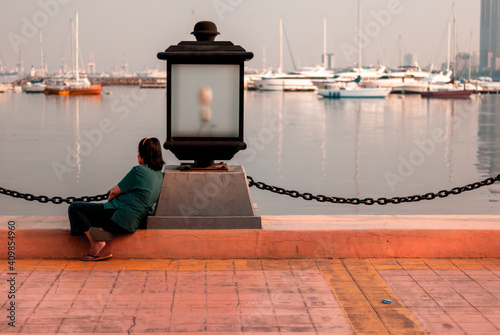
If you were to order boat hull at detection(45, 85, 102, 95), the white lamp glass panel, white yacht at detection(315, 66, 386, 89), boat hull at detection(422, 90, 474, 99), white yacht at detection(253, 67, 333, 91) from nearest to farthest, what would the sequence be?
the white lamp glass panel < boat hull at detection(422, 90, 474, 99) < boat hull at detection(45, 85, 102, 95) < white yacht at detection(315, 66, 386, 89) < white yacht at detection(253, 67, 333, 91)

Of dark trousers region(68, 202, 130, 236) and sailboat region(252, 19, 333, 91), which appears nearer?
dark trousers region(68, 202, 130, 236)

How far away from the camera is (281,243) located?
6.41 m

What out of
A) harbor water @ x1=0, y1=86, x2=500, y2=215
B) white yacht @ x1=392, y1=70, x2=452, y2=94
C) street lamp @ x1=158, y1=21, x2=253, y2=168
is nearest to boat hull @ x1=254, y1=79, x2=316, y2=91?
white yacht @ x1=392, y1=70, x2=452, y2=94

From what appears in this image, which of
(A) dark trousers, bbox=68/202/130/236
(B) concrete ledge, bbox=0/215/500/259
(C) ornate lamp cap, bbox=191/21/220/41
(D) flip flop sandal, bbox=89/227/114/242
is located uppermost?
(C) ornate lamp cap, bbox=191/21/220/41

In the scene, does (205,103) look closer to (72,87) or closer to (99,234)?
(99,234)

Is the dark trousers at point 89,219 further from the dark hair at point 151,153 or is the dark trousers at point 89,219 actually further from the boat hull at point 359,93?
the boat hull at point 359,93

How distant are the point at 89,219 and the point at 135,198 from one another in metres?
0.42

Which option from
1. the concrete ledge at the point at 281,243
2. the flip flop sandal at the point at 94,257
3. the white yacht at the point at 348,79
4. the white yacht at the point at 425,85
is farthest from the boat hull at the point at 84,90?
the flip flop sandal at the point at 94,257

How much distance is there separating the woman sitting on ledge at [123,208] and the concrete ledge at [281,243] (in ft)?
0.43

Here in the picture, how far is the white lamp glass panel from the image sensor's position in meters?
6.61

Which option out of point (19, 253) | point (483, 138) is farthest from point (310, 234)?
point (483, 138)

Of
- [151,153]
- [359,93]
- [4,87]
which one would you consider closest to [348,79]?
[359,93]

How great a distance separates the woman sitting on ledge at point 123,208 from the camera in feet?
20.5

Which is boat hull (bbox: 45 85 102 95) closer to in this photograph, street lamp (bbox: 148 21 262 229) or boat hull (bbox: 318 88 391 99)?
boat hull (bbox: 318 88 391 99)
